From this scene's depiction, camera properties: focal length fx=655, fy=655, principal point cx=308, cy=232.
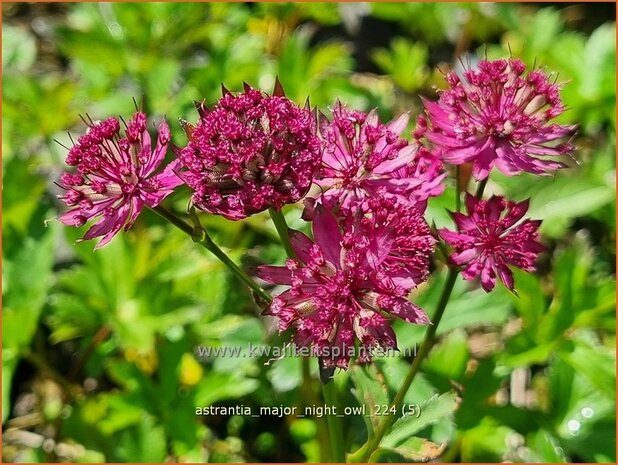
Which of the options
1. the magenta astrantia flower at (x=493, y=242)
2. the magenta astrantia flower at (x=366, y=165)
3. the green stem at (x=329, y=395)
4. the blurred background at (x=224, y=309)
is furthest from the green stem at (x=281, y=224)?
the blurred background at (x=224, y=309)

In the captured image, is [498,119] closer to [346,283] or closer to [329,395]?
[346,283]

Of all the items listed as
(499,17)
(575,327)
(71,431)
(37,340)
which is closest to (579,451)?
(575,327)

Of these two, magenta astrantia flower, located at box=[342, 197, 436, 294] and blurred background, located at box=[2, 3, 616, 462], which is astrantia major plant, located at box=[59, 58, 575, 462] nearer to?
magenta astrantia flower, located at box=[342, 197, 436, 294]

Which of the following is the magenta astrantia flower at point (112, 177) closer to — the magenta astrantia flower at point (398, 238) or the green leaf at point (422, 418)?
the magenta astrantia flower at point (398, 238)

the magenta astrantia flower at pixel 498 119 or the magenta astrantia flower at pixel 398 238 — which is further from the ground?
the magenta astrantia flower at pixel 498 119

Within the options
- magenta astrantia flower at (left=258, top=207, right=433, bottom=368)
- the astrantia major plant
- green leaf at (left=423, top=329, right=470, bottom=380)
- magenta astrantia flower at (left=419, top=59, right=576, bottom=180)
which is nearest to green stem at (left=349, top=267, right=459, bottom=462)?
the astrantia major plant

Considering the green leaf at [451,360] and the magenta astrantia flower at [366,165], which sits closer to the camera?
the magenta astrantia flower at [366,165]

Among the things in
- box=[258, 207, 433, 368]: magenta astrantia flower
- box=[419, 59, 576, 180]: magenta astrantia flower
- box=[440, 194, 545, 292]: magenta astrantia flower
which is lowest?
box=[258, 207, 433, 368]: magenta astrantia flower
